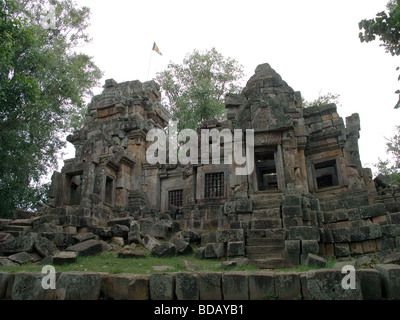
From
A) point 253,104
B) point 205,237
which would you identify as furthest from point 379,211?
point 253,104

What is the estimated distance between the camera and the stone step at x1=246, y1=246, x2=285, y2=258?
8.63m

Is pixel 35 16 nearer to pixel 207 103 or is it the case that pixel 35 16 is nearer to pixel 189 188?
pixel 207 103

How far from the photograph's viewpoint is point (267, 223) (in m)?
9.48

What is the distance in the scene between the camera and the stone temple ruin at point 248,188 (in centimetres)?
918

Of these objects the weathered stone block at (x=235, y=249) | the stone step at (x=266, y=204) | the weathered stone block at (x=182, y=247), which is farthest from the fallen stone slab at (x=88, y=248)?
the stone step at (x=266, y=204)

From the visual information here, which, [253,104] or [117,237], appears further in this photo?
[253,104]

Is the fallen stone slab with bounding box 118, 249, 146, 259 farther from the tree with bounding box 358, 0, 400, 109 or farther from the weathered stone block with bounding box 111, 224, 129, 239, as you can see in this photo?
the tree with bounding box 358, 0, 400, 109

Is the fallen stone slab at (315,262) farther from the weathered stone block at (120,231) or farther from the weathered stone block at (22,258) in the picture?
the weathered stone block at (22,258)

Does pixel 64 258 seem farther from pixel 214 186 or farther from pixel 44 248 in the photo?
pixel 214 186

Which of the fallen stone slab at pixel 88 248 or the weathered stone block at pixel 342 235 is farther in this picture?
the weathered stone block at pixel 342 235

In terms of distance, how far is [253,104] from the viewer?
1307 cm

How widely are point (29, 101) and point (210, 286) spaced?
13.8 m

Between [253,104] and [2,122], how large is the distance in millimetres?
11630

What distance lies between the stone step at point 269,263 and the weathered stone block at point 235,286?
8.69 feet
